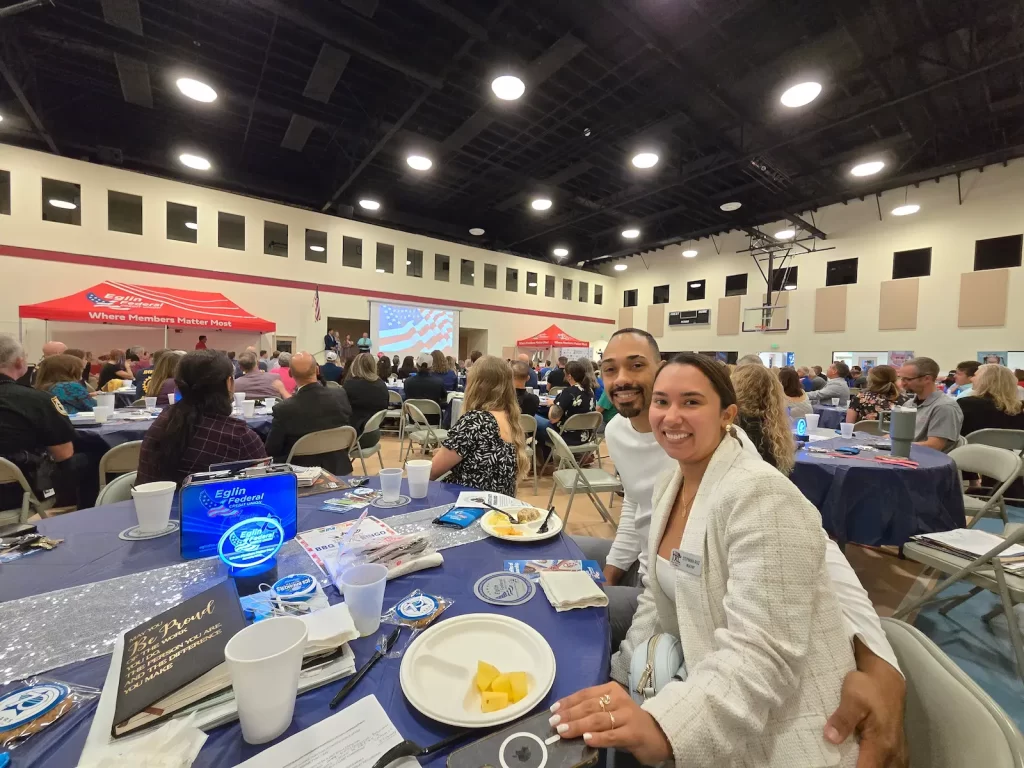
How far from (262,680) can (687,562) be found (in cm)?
90

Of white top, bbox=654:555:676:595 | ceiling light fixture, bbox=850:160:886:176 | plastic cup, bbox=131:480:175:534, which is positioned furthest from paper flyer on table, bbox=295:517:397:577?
ceiling light fixture, bbox=850:160:886:176

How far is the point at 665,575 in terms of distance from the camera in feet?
3.73

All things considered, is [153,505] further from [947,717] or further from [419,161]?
[419,161]

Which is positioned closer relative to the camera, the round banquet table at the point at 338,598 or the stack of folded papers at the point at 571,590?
the round banquet table at the point at 338,598

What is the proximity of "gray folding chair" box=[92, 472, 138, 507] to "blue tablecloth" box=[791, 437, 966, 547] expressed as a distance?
3.76m

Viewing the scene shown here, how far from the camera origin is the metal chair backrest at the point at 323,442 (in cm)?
291

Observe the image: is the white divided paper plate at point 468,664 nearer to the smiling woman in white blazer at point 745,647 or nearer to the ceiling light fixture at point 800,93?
the smiling woman in white blazer at point 745,647

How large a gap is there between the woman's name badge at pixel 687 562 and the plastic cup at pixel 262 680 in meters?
0.84

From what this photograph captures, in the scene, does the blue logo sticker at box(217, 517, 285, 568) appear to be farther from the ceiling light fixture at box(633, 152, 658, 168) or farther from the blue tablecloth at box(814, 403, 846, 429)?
the ceiling light fixture at box(633, 152, 658, 168)

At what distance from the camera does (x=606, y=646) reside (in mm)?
917

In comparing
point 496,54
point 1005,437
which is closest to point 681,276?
point 496,54

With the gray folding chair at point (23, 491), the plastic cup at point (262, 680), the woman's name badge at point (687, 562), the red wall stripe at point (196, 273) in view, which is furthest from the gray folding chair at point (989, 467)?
the red wall stripe at point (196, 273)

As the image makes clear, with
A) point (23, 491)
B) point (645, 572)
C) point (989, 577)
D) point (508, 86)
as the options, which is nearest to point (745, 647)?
point (645, 572)

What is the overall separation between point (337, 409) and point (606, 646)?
2.92m
